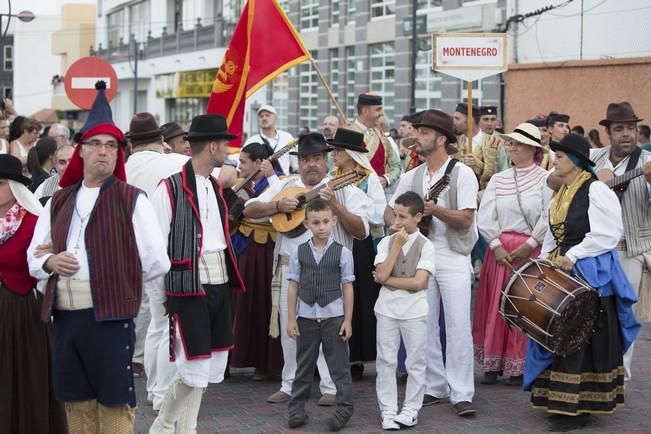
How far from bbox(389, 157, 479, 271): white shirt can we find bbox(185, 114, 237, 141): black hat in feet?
5.45

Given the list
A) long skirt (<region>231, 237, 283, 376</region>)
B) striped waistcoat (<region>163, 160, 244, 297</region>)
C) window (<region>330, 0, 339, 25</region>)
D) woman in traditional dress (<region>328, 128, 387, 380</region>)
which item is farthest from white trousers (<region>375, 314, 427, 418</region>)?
window (<region>330, 0, 339, 25</region>)

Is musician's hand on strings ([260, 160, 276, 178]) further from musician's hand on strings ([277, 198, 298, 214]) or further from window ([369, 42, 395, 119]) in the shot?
window ([369, 42, 395, 119])

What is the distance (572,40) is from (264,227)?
1338 cm

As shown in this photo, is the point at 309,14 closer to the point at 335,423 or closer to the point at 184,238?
the point at 335,423

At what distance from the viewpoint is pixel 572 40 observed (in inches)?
814

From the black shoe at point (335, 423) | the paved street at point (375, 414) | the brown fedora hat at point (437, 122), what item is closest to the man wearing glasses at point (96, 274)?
the paved street at point (375, 414)

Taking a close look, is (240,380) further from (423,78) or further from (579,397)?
(423,78)

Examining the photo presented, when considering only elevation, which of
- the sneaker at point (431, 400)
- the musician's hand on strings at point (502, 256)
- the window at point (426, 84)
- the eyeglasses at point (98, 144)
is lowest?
the sneaker at point (431, 400)

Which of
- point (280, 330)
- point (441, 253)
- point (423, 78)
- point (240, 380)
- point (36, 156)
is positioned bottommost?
point (240, 380)

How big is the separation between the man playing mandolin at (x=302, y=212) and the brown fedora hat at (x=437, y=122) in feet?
2.18

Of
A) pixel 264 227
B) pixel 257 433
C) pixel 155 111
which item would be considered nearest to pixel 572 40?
pixel 264 227

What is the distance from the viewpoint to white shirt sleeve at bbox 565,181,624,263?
24.1ft

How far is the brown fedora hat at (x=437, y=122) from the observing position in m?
7.78

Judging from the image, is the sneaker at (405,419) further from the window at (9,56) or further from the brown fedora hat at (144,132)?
the window at (9,56)
